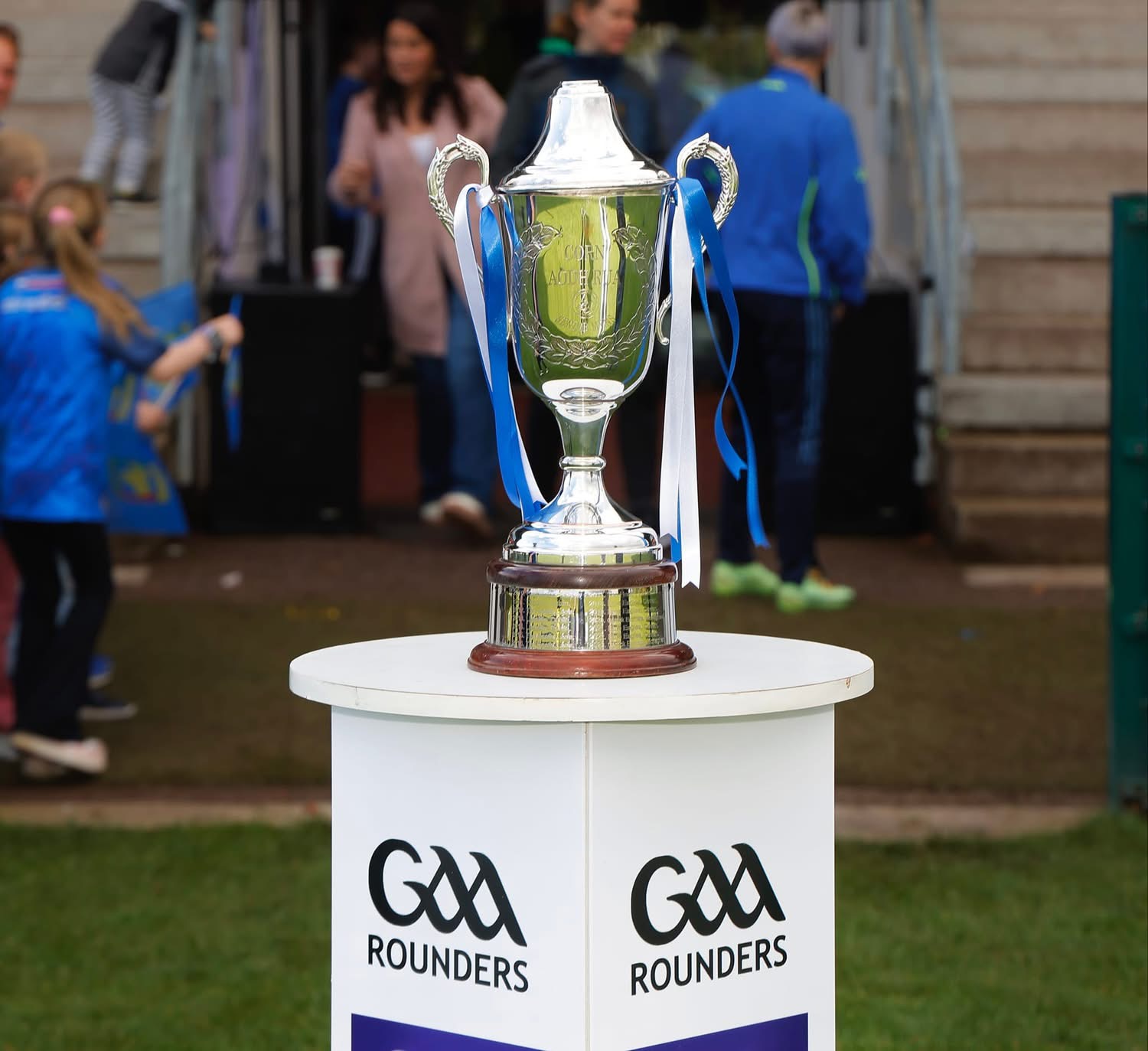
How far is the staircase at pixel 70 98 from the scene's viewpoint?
882 cm

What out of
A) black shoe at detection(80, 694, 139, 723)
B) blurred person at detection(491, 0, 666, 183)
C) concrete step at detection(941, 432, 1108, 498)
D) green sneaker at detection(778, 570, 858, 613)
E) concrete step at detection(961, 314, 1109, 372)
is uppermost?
blurred person at detection(491, 0, 666, 183)

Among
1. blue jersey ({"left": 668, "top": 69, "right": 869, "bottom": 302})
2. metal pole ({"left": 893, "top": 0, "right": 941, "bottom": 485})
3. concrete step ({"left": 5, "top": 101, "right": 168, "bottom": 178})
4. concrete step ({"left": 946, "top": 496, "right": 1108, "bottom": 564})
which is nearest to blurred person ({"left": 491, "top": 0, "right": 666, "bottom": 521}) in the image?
blue jersey ({"left": 668, "top": 69, "right": 869, "bottom": 302})

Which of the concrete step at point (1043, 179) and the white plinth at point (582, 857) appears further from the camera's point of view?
the concrete step at point (1043, 179)

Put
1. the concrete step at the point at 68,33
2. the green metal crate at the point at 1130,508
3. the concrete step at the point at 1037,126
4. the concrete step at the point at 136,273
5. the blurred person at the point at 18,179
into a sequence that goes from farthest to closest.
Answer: the concrete step at the point at 68,33
the concrete step at the point at 1037,126
the concrete step at the point at 136,273
the blurred person at the point at 18,179
the green metal crate at the point at 1130,508

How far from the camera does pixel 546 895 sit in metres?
2.31

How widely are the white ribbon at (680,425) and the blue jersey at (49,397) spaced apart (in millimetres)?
2709

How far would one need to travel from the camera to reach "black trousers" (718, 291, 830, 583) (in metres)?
6.50

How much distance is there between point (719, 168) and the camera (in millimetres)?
2539

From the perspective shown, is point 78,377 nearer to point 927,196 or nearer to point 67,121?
point 927,196

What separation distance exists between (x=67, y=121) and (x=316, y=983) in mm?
6923

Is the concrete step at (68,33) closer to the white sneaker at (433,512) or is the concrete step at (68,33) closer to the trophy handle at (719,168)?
the white sneaker at (433,512)

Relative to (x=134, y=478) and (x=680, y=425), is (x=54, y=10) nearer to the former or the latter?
(x=134, y=478)

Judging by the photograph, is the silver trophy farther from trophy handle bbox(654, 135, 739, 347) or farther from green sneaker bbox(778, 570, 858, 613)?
green sneaker bbox(778, 570, 858, 613)

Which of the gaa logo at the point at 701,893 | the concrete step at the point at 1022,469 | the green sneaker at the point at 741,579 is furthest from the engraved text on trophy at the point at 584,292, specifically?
the concrete step at the point at 1022,469
